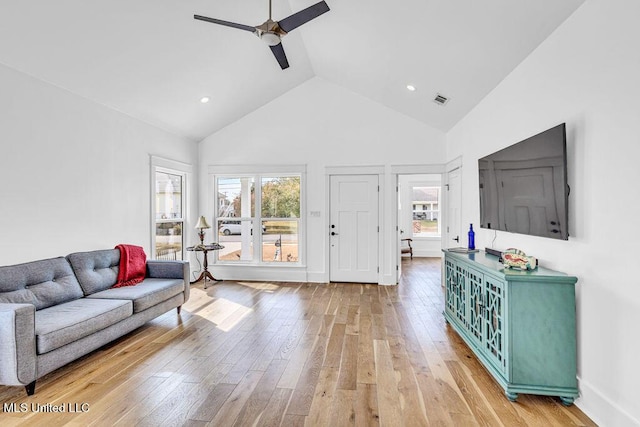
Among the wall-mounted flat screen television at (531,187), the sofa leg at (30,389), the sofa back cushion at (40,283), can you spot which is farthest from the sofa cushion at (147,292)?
the wall-mounted flat screen television at (531,187)

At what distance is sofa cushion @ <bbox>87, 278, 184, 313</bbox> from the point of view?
10.9ft

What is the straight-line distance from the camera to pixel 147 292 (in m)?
3.50

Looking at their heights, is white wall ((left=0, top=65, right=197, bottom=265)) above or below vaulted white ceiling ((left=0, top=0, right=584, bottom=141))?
below

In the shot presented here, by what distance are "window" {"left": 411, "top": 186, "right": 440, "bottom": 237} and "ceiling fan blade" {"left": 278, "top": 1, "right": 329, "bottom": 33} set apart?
23.1 ft

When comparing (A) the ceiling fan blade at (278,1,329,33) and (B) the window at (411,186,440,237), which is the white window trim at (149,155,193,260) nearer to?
(A) the ceiling fan blade at (278,1,329,33)

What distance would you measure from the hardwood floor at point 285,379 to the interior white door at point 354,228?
5.35ft

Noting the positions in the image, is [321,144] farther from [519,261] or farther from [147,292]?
[519,261]

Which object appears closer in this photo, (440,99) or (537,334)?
(537,334)

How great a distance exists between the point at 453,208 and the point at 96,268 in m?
4.90

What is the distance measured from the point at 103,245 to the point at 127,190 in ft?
2.63

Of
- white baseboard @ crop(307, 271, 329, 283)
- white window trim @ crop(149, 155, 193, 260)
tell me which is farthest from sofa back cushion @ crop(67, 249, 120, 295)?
white baseboard @ crop(307, 271, 329, 283)

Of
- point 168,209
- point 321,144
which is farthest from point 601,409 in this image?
point 168,209

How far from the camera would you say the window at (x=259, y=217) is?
19.8ft

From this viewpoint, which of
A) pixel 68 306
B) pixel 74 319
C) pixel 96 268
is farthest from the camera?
pixel 96 268
